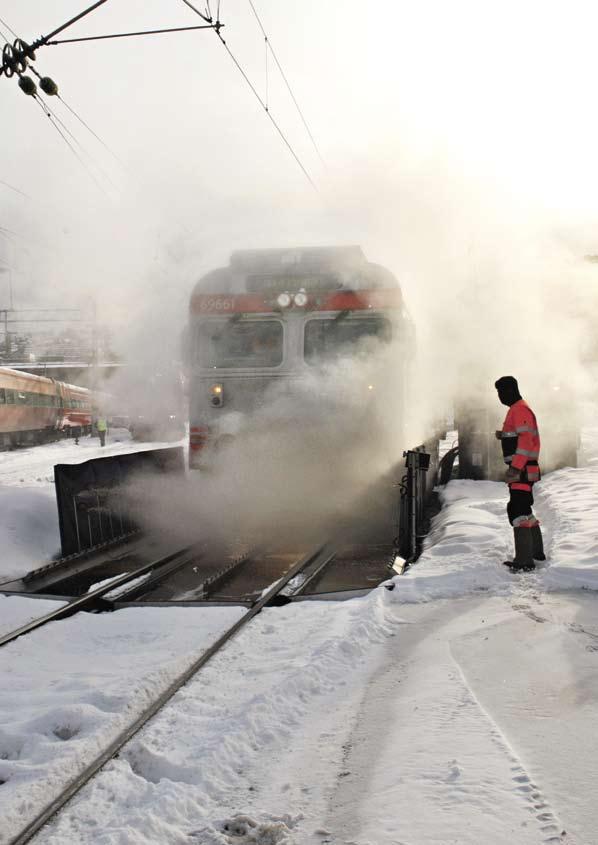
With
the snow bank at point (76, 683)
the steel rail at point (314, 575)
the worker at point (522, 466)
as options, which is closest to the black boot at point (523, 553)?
the worker at point (522, 466)

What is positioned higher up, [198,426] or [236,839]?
[198,426]

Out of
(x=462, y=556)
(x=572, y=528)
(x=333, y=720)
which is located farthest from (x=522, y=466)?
(x=333, y=720)

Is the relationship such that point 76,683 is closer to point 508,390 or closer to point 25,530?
point 508,390

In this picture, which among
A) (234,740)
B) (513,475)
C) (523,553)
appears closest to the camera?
(234,740)

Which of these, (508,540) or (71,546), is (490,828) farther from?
(71,546)

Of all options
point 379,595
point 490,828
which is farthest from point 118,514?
point 490,828

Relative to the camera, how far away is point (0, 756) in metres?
2.90

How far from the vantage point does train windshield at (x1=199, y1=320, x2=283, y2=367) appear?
8586mm

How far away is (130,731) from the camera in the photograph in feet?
9.88

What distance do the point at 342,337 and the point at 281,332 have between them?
78 cm

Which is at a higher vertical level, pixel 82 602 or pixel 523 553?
pixel 523 553

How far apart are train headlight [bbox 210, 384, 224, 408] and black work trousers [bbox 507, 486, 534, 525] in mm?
4147

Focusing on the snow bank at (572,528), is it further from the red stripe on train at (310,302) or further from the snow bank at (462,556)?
the red stripe on train at (310,302)

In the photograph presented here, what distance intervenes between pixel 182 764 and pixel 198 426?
6133 millimetres
